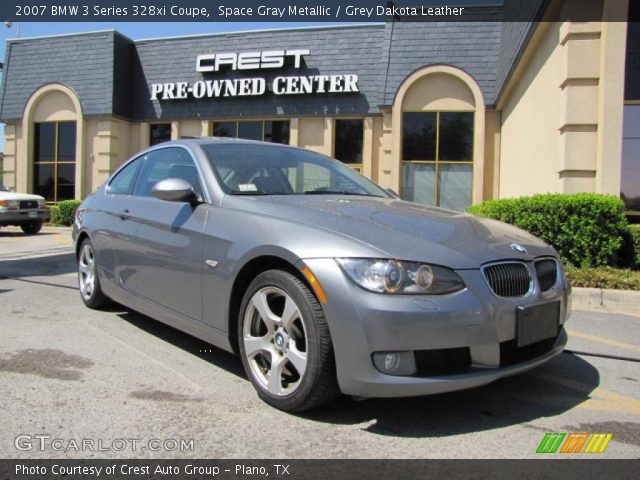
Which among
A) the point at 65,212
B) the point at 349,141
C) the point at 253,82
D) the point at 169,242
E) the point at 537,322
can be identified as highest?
the point at 253,82

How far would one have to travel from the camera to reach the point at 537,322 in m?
2.83

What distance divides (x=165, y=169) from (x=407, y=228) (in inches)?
85.6

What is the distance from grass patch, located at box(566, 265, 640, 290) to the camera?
6.26 metres

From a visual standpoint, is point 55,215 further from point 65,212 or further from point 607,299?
point 607,299

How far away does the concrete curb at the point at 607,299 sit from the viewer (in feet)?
19.5

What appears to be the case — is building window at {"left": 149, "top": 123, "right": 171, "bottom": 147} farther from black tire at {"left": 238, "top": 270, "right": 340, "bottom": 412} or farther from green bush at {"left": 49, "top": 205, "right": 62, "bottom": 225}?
black tire at {"left": 238, "top": 270, "right": 340, "bottom": 412}

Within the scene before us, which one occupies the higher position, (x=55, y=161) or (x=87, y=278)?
(x=55, y=161)

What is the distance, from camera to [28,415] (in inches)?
111

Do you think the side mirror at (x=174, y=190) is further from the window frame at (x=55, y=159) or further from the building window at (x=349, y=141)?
the window frame at (x=55, y=159)

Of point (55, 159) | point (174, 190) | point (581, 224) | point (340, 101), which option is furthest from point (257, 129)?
point (174, 190)

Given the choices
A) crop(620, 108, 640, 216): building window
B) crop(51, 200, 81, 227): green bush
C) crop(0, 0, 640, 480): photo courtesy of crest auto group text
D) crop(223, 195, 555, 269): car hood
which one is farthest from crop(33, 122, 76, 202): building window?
crop(223, 195, 555, 269): car hood

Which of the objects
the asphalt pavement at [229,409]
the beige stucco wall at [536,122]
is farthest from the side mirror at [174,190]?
the beige stucco wall at [536,122]

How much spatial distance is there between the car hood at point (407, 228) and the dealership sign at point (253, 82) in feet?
43.0
